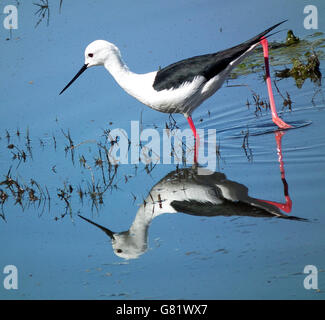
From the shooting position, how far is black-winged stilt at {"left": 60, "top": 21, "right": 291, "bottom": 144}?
7117mm

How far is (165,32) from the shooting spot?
32.8ft

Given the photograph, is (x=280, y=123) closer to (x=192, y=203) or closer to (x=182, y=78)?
(x=182, y=78)

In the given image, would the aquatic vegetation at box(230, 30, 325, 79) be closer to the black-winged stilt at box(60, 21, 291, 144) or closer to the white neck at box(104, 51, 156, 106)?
the black-winged stilt at box(60, 21, 291, 144)

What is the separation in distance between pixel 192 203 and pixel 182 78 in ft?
5.81

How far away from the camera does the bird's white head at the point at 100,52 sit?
7.39 meters

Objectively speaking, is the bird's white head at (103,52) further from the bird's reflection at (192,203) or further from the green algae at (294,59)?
the green algae at (294,59)

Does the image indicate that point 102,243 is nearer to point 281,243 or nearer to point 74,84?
point 281,243

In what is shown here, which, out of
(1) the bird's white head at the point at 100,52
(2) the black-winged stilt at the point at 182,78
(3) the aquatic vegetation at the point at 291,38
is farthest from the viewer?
(3) the aquatic vegetation at the point at 291,38

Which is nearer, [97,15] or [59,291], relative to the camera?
[59,291]

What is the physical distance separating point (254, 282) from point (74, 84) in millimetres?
5113

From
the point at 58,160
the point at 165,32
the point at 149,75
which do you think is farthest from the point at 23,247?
the point at 165,32

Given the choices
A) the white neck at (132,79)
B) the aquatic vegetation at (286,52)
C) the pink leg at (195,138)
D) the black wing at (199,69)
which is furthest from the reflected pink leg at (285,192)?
the aquatic vegetation at (286,52)

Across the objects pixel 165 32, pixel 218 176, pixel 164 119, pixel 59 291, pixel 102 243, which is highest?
pixel 165 32

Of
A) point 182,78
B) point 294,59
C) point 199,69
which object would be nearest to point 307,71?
point 294,59
